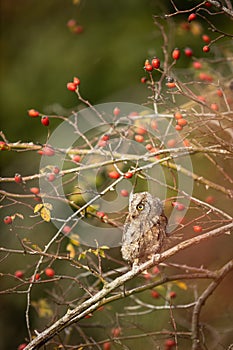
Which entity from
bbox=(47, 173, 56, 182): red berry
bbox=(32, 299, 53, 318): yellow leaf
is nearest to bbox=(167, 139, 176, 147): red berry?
bbox=(47, 173, 56, 182): red berry

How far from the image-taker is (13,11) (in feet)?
15.2

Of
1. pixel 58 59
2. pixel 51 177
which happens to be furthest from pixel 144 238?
pixel 58 59

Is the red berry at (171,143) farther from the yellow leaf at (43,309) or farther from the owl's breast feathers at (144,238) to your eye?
the yellow leaf at (43,309)

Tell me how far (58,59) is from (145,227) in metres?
2.68

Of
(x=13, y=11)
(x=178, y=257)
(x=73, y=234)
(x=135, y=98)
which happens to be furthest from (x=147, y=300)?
(x=13, y=11)

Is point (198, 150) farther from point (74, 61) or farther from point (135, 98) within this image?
point (74, 61)

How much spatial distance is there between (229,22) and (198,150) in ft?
6.62

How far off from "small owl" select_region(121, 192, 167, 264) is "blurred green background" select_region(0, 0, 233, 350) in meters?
1.77

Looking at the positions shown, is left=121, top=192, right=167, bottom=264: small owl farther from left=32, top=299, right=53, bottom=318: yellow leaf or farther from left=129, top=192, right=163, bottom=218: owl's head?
left=32, top=299, right=53, bottom=318: yellow leaf

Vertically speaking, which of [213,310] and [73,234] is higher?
[73,234]

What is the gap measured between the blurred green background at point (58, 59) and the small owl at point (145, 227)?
1.77 meters

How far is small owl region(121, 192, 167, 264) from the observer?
1845 millimetres

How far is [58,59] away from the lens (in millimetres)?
4316

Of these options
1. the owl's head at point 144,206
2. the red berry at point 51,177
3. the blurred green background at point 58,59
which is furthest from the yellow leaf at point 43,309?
the owl's head at point 144,206
